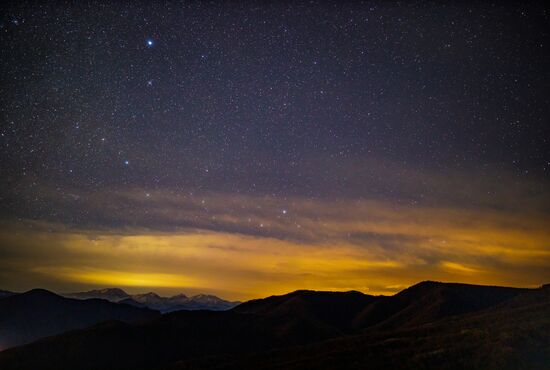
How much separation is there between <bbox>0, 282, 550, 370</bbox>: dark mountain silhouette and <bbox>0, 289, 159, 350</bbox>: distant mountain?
2349 inches

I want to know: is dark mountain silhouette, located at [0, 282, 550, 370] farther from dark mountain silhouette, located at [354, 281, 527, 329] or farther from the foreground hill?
dark mountain silhouette, located at [354, 281, 527, 329]

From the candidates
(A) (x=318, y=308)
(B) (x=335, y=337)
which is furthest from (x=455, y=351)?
(A) (x=318, y=308)

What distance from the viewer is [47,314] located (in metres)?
147

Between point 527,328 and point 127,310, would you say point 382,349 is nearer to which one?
point 527,328

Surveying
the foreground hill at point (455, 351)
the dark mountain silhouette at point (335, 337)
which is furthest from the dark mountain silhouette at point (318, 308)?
the foreground hill at point (455, 351)

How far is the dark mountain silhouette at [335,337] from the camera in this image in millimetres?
24031

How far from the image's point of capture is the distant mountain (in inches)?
5399

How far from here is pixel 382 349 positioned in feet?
96.0

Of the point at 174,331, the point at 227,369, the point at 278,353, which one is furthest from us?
the point at 174,331

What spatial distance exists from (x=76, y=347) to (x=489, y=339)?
69.9 metres

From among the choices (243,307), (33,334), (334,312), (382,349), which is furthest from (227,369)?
(33,334)

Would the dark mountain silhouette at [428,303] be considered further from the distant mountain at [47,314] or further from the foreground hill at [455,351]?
the distant mountain at [47,314]

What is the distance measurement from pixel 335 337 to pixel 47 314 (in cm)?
12018

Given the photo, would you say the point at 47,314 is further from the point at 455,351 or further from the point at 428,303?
the point at 455,351
